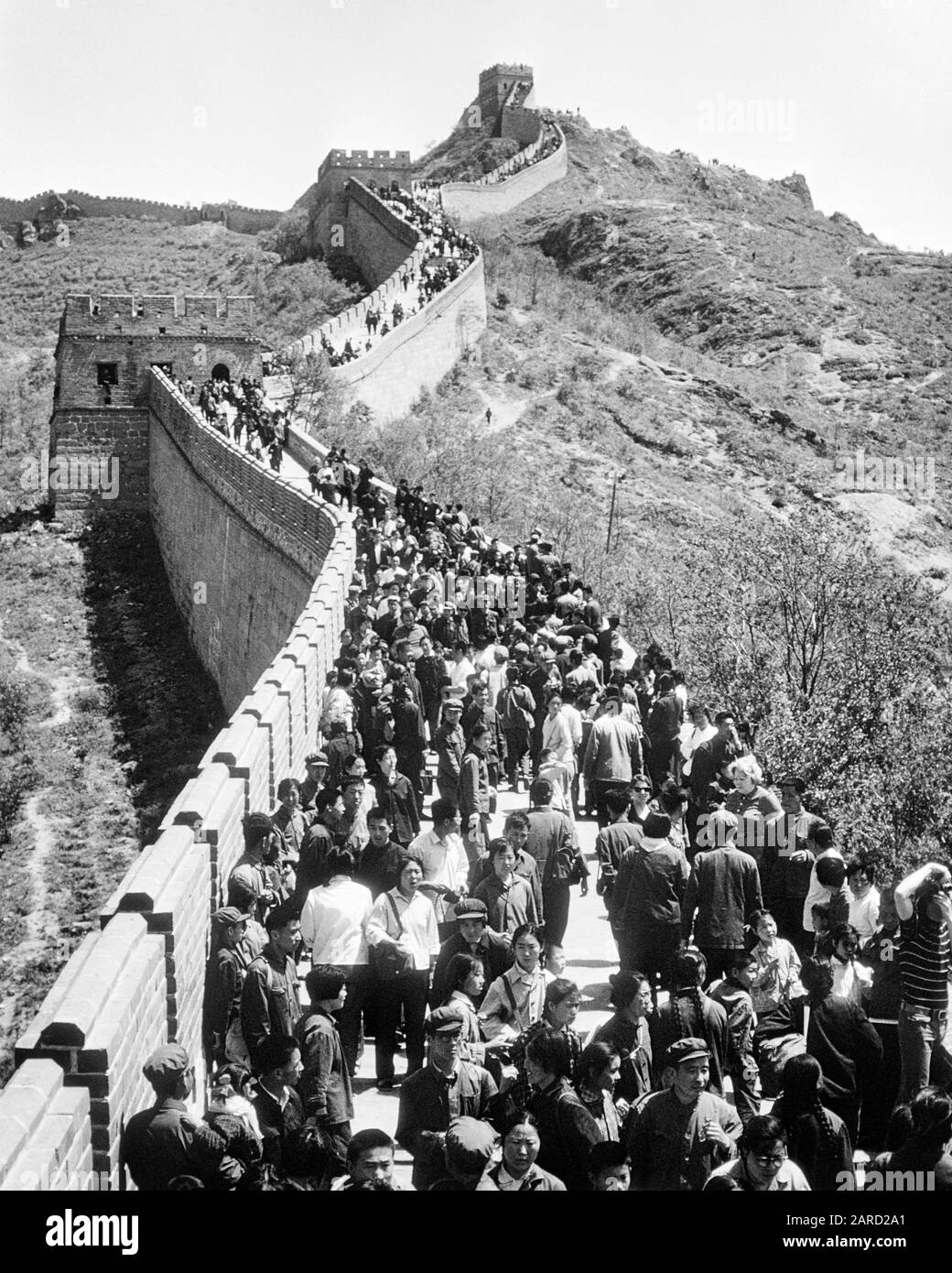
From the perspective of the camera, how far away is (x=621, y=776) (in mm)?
11547

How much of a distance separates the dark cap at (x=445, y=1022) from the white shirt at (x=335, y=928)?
1.60 m

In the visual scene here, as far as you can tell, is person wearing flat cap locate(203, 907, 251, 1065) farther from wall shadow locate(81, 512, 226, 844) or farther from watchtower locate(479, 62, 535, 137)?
watchtower locate(479, 62, 535, 137)

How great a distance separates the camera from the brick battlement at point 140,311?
41.0 meters

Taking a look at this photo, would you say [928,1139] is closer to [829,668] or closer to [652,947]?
[652,947]

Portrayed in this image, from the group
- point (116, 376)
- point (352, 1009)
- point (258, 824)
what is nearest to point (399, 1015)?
point (352, 1009)

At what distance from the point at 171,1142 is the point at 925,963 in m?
3.88

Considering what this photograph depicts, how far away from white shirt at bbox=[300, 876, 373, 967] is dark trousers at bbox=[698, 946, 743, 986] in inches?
77.5

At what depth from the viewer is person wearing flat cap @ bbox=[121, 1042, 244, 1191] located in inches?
226

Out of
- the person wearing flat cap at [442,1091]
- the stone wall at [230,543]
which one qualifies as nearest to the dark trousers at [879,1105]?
the person wearing flat cap at [442,1091]

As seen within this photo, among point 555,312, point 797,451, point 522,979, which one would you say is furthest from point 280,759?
point 555,312

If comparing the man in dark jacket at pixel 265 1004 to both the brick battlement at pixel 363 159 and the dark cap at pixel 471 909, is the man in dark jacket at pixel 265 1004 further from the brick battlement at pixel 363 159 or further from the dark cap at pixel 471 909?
the brick battlement at pixel 363 159

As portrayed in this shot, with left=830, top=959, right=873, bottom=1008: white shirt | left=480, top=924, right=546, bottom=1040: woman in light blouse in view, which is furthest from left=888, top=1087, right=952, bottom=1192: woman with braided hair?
left=480, top=924, right=546, bottom=1040: woman in light blouse

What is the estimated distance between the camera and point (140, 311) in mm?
41312

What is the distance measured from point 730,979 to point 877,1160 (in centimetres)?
170
